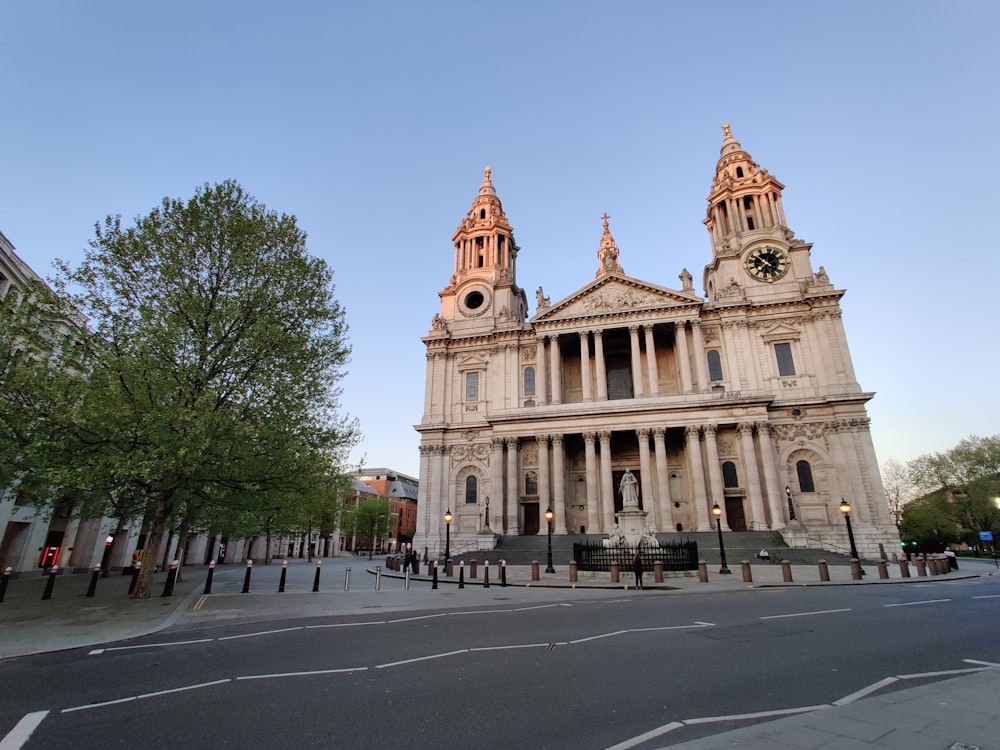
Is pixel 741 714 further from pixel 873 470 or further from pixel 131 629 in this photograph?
pixel 873 470

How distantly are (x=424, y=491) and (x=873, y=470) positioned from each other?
3372cm

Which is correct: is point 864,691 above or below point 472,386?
below

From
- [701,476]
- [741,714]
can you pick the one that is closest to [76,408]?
→ [741,714]

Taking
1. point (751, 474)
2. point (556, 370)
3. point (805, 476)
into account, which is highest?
point (556, 370)

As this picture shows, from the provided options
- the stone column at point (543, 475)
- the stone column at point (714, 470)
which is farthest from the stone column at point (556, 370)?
the stone column at point (714, 470)

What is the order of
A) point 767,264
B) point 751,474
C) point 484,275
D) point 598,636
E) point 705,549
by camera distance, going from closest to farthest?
point 598,636 < point 705,549 < point 751,474 < point 767,264 < point 484,275

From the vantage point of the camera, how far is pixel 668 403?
124 ft

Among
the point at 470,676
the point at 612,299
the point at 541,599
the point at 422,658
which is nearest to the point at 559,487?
the point at 612,299

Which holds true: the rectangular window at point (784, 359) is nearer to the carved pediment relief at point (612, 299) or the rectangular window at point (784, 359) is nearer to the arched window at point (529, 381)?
the carved pediment relief at point (612, 299)

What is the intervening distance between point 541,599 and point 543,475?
2248 cm

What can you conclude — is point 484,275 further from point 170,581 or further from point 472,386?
point 170,581

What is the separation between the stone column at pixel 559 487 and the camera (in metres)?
37.1

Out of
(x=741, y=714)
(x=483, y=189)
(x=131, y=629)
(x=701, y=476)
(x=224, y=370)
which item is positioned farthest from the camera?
(x=483, y=189)

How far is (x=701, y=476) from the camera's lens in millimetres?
35875
